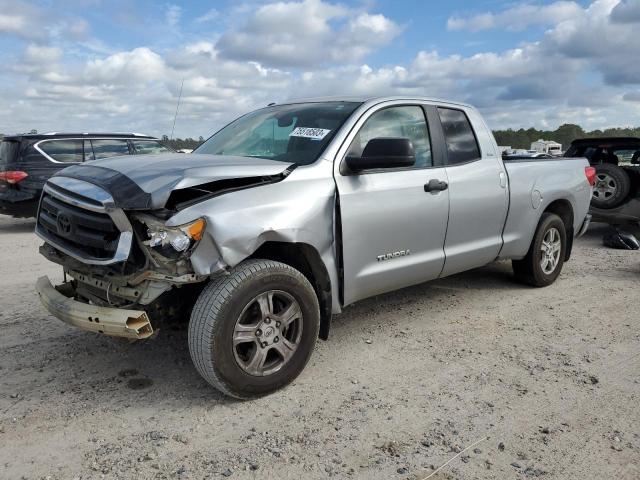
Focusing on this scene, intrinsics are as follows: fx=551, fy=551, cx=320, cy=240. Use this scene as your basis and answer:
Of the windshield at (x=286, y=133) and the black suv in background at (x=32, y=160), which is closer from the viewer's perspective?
the windshield at (x=286, y=133)

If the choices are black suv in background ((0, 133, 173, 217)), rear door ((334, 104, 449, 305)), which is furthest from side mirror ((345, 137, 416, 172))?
black suv in background ((0, 133, 173, 217))

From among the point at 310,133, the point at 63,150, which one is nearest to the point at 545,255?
the point at 310,133

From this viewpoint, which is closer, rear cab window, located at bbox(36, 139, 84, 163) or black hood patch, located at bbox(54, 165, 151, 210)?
black hood patch, located at bbox(54, 165, 151, 210)

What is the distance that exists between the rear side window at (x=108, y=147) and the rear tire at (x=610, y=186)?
842cm

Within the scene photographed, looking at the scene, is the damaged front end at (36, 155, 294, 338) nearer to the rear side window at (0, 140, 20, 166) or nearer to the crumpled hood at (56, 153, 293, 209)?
the crumpled hood at (56, 153, 293, 209)

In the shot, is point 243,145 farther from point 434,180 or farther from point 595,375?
point 595,375

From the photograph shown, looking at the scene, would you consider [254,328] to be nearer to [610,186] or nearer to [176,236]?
[176,236]

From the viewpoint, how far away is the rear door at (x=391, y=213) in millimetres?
3740

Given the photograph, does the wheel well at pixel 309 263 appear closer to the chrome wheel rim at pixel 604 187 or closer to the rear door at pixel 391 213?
the rear door at pixel 391 213

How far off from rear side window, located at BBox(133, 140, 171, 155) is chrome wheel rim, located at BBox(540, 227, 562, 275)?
7.61 meters

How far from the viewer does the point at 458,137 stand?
4.81 m

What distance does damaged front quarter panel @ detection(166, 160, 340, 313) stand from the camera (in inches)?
118

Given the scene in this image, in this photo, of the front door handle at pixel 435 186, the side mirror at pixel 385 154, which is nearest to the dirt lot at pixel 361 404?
the front door handle at pixel 435 186

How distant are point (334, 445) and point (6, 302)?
3839 millimetres
